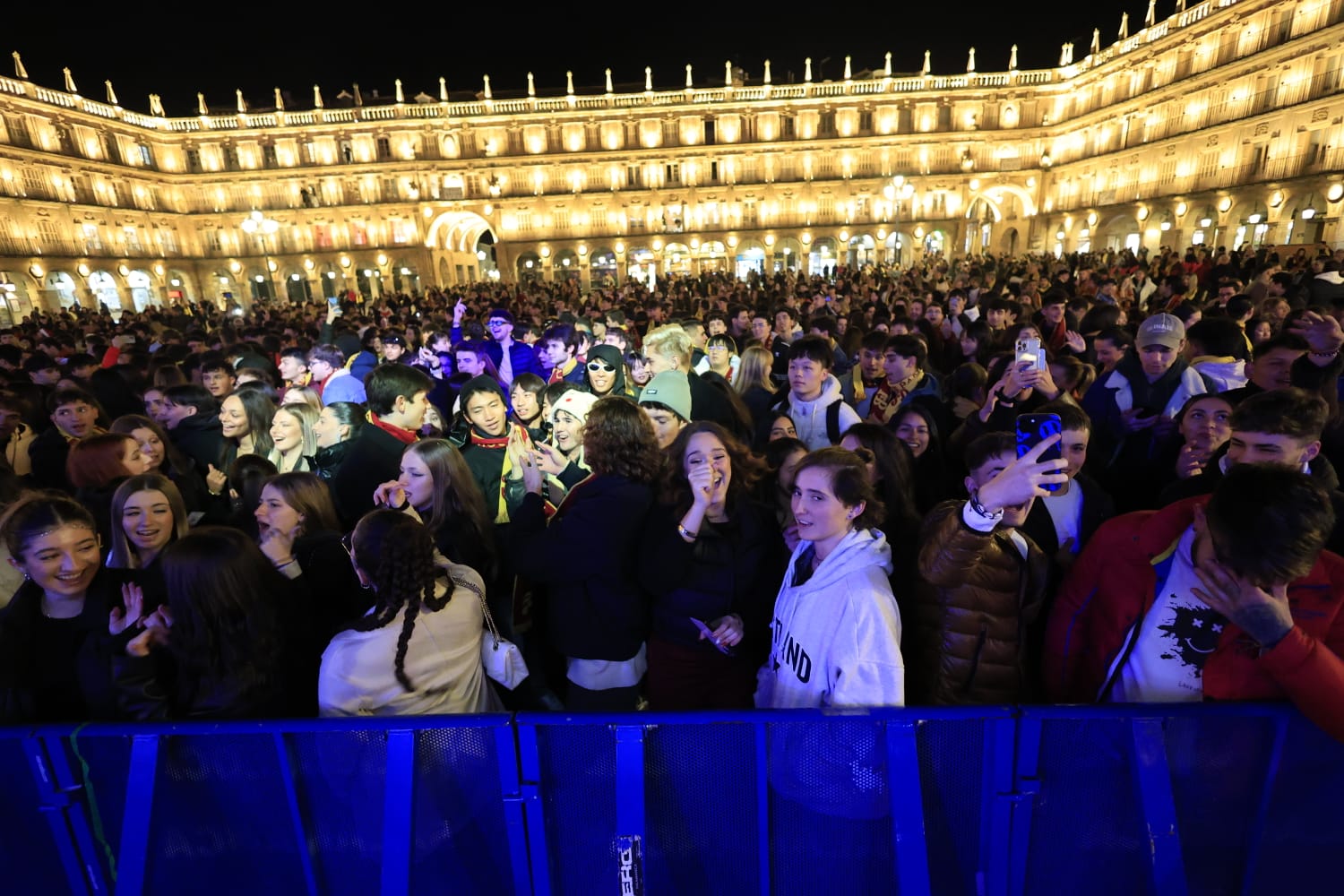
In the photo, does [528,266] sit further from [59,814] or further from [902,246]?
[59,814]

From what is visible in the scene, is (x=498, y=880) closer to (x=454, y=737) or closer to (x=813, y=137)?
(x=454, y=737)

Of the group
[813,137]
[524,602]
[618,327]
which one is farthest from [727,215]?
[524,602]

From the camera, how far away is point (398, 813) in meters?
2.17

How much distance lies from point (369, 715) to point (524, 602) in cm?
109

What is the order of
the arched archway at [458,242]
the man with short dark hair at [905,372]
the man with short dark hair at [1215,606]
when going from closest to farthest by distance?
the man with short dark hair at [1215,606], the man with short dark hair at [905,372], the arched archway at [458,242]

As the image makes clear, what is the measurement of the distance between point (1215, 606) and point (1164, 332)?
3.16 meters

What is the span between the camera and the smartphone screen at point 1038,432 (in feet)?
6.47

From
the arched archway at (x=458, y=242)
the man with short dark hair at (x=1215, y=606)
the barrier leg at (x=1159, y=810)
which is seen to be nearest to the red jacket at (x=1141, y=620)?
the man with short dark hair at (x=1215, y=606)

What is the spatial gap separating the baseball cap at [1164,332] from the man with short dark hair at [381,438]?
197 inches

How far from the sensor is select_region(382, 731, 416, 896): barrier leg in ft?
7.07

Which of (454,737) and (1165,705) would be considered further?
(454,737)

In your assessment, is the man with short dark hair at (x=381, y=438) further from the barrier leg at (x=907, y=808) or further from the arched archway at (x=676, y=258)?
the arched archway at (x=676, y=258)

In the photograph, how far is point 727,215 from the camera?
145ft

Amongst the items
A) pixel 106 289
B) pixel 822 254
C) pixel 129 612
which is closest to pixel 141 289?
pixel 106 289
